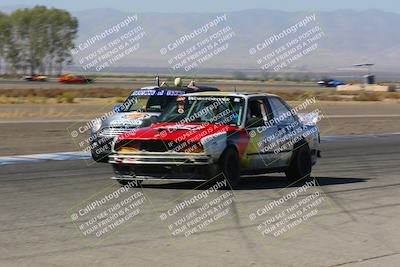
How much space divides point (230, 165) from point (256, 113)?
3.92 feet

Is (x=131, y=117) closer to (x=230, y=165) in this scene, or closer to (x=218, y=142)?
(x=230, y=165)

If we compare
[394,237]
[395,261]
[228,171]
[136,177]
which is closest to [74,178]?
[136,177]

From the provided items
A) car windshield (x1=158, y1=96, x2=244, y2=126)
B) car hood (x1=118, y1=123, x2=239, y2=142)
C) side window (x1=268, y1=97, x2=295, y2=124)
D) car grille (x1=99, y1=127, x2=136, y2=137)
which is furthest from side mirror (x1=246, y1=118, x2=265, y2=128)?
car grille (x1=99, y1=127, x2=136, y2=137)

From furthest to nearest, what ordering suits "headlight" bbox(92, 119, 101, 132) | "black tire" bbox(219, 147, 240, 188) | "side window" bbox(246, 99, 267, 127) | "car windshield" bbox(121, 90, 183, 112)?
"car windshield" bbox(121, 90, 183, 112) → "headlight" bbox(92, 119, 101, 132) → "side window" bbox(246, 99, 267, 127) → "black tire" bbox(219, 147, 240, 188)

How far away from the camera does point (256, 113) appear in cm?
1240

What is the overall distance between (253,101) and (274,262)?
5383mm

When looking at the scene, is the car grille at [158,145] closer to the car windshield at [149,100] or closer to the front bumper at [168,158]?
the front bumper at [168,158]

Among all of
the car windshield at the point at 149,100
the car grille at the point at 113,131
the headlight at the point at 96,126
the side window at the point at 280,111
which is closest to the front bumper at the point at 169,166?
the side window at the point at 280,111

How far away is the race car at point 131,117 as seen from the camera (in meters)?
15.2

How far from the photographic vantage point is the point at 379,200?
11172 millimetres

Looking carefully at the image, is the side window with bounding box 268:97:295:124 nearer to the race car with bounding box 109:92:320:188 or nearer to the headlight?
the race car with bounding box 109:92:320:188

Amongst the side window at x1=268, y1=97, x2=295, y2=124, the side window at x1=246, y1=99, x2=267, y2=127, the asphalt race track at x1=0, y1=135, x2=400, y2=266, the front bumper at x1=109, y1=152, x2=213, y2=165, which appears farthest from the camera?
the side window at x1=268, y1=97, x2=295, y2=124

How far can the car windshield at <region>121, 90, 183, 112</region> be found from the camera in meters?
16.1

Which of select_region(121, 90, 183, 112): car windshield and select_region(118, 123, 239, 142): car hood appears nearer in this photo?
select_region(118, 123, 239, 142): car hood
